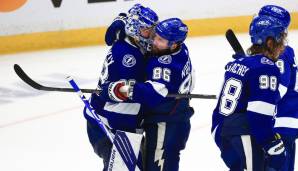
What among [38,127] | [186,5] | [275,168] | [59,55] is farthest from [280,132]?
[186,5]

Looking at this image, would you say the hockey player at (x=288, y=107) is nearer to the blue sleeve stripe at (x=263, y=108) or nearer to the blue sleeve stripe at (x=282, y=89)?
the blue sleeve stripe at (x=282, y=89)

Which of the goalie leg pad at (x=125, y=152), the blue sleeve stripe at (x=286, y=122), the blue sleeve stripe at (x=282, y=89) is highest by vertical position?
the blue sleeve stripe at (x=282, y=89)

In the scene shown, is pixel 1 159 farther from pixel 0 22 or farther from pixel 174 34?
pixel 0 22

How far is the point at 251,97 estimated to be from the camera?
Result: 6.81 ft

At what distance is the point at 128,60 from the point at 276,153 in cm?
66

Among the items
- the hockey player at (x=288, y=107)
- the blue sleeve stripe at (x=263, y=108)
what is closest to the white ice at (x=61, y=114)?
the hockey player at (x=288, y=107)

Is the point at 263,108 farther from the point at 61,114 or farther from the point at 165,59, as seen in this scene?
the point at 61,114

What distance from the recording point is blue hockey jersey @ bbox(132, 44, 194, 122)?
233 cm

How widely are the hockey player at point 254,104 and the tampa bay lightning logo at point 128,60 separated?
0.38 m

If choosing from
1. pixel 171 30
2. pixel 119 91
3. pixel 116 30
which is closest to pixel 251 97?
pixel 171 30

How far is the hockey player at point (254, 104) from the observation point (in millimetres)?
2053

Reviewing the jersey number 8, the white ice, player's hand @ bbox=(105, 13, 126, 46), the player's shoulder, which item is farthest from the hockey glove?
the white ice

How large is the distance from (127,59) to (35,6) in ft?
14.4

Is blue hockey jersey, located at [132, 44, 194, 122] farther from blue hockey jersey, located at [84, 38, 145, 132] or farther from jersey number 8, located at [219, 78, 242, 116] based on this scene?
jersey number 8, located at [219, 78, 242, 116]
